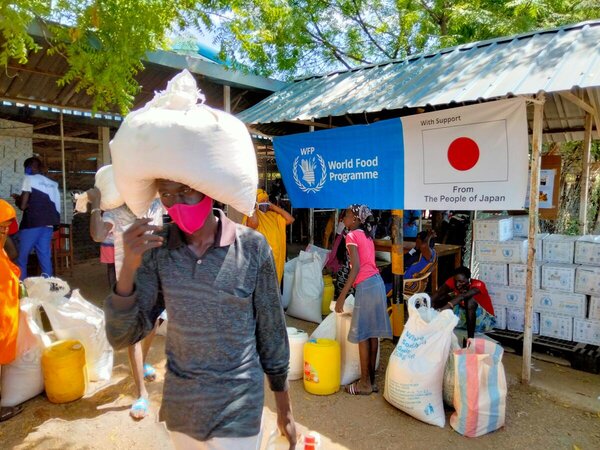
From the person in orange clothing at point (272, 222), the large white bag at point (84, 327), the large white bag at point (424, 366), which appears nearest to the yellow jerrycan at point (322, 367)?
the large white bag at point (424, 366)

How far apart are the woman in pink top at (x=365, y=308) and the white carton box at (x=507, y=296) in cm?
189

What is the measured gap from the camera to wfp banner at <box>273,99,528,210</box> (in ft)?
13.0

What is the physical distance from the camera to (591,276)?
4.44 meters

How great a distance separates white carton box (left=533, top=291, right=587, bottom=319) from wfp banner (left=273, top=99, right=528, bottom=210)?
4.71 feet

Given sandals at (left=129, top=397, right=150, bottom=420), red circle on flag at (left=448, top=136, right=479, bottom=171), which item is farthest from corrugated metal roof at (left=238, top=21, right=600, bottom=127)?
sandals at (left=129, top=397, right=150, bottom=420)

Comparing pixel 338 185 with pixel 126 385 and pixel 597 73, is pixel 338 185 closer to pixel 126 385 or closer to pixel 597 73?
pixel 597 73

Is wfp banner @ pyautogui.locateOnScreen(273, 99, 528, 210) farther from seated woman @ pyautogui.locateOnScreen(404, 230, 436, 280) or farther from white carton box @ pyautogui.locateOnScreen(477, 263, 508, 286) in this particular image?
white carton box @ pyautogui.locateOnScreen(477, 263, 508, 286)

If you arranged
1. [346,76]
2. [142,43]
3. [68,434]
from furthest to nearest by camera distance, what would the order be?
1. [346,76]
2. [142,43]
3. [68,434]

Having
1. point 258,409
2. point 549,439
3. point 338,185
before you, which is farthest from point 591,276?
point 258,409

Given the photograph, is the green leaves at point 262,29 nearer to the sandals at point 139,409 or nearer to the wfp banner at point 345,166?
the wfp banner at point 345,166

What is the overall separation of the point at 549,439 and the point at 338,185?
3.26 m

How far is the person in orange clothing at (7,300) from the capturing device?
3.05 meters

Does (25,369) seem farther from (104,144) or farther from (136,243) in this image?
(104,144)

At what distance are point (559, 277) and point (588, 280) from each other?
261 millimetres
